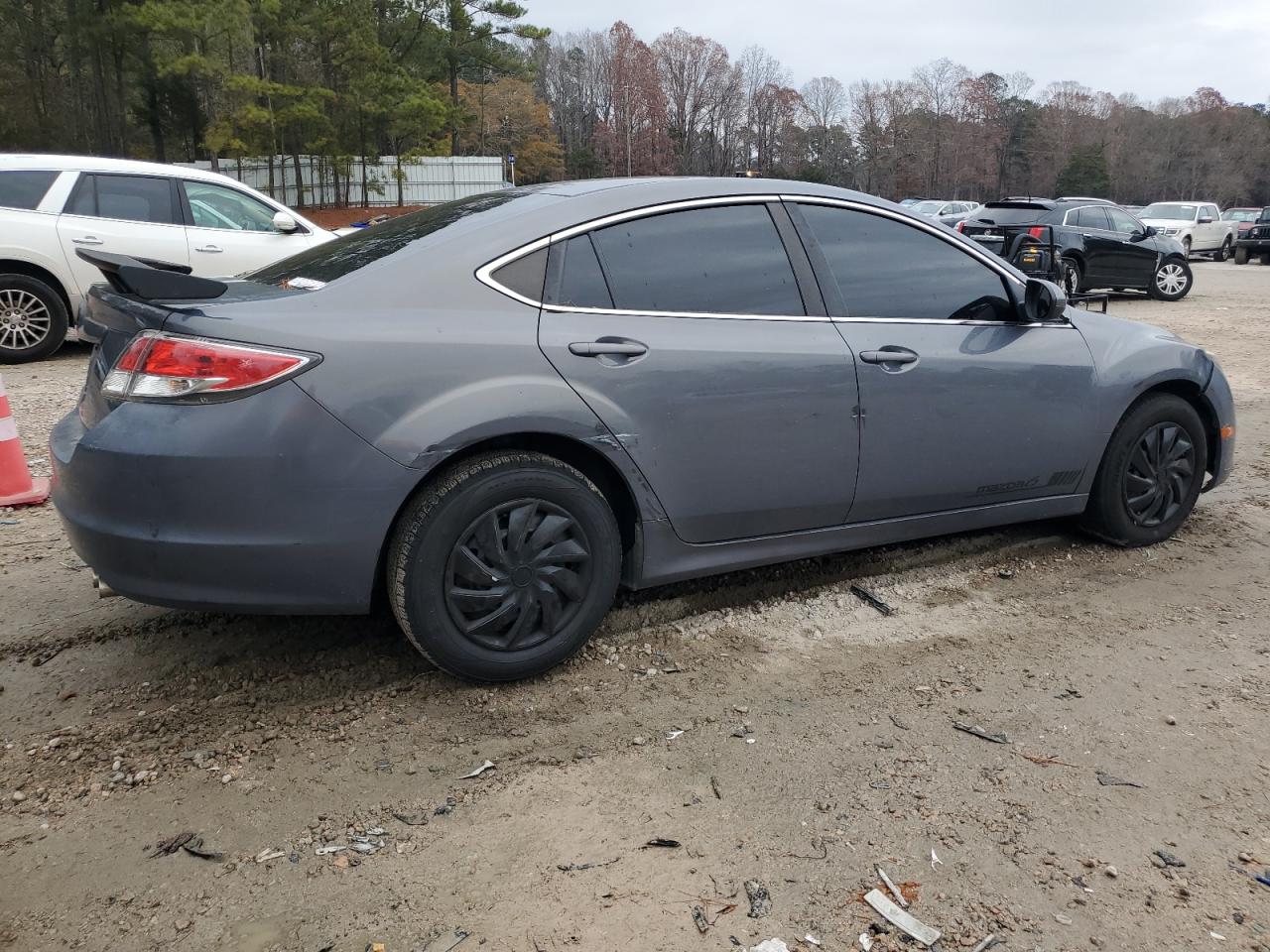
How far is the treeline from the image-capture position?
40.5m

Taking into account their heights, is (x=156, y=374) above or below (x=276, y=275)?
below

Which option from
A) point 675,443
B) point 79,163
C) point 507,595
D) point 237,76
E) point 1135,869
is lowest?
point 1135,869

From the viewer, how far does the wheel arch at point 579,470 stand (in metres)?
2.85

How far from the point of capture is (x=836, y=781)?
103 inches

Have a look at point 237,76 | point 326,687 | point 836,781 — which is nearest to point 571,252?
point 326,687

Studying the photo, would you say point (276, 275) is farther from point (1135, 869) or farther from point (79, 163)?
point (79, 163)

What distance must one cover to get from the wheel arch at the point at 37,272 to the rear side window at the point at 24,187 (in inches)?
20.5

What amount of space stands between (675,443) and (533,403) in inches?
20.9

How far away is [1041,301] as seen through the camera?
395 cm

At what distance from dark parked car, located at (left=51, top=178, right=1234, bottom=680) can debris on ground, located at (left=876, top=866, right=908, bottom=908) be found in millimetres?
1248

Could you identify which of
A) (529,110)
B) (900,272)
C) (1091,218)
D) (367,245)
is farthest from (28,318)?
(529,110)

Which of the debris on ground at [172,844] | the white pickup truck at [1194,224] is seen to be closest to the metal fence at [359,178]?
the white pickup truck at [1194,224]

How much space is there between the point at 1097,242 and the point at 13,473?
16310 mm

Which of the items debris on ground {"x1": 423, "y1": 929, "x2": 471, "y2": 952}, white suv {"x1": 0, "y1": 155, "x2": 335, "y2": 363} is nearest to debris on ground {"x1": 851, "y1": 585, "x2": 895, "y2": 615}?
debris on ground {"x1": 423, "y1": 929, "x2": 471, "y2": 952}
